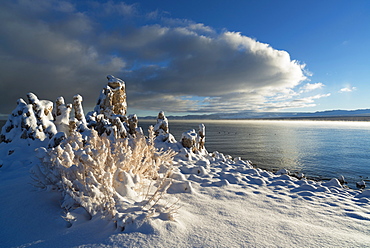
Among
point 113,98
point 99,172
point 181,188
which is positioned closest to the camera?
point 99,172

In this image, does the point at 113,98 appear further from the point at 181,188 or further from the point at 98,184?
the point at 98,184

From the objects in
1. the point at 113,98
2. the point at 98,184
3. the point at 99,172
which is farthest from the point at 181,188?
the point at 113,98

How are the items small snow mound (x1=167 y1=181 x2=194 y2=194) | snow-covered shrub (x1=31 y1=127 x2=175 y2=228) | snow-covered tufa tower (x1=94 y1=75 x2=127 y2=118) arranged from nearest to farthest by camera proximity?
snow-covered shrub (x1=31 y1=127 x2=175 y2=228), small snow mound (x1=167 y1=181 x2=194 y2=194), snow-covered tufa tower (x1=94 y1=75 x2=127 y2=118)

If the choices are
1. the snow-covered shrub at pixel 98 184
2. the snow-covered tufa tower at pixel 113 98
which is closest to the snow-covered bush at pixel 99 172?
the snow-covered shrub at pixel 98 184

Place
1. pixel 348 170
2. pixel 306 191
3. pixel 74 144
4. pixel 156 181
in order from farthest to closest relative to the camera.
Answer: pixel 348 170, pixel 306 191, pixel 156 181, pixel 74 144

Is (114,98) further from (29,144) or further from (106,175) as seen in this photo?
(106,175)

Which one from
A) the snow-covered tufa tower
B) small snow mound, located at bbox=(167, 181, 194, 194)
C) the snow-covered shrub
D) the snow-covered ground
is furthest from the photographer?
the snow-covered tufa tower

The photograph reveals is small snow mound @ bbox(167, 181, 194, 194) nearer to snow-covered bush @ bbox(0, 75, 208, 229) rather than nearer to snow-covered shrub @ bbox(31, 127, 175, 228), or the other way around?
snow-covered bush @ bbox(0, 75, 208, 229)

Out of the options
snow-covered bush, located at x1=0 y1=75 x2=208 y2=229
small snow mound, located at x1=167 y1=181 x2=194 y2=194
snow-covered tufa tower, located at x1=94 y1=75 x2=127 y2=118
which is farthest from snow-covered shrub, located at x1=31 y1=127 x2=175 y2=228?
snow-covered tufa tower, located at x1=94 y1=75 x2=127 y2=118

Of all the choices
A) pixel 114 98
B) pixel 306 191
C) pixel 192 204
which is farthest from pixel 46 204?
pixel 114 98

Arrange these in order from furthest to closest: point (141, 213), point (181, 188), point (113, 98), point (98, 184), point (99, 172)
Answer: point (113, 98)
point (181, 188)
point (99, 172)
point (98, 184)
point (141, 213)

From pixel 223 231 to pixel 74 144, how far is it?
4.53 meters

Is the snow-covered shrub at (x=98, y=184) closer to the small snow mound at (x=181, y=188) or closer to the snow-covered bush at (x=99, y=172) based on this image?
the snow-covered bush at (x=99, y=172)

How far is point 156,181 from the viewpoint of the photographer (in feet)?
19.9
